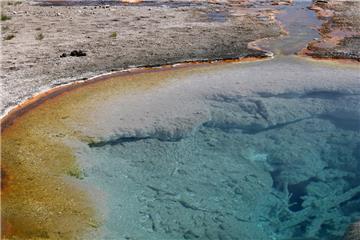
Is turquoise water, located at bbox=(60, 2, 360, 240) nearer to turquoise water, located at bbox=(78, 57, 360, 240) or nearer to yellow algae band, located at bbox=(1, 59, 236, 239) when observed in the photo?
turquoise water, located at bbox=(78, 57, 360, 240)

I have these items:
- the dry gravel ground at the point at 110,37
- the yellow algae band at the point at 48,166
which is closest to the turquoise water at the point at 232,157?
the yellow algae band at the point at 48,166

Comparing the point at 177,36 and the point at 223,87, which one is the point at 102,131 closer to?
the point at 223,87

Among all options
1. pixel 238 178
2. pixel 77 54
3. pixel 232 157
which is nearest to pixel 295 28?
pixel 77 54

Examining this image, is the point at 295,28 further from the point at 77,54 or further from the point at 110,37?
the point at 77,54

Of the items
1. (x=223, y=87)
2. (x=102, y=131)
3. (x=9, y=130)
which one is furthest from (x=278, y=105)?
(x=9, y=130)

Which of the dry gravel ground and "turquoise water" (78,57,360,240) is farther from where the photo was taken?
the dry gravel ground

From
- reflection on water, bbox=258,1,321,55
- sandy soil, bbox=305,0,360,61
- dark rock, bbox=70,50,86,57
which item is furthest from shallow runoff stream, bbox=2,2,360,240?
reflection on water, bbox=258,1,321,55
